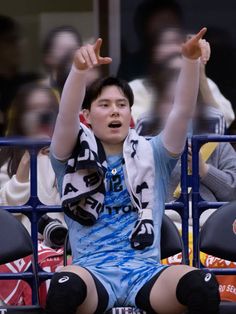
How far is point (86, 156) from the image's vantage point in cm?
528

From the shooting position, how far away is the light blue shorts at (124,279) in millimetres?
5207

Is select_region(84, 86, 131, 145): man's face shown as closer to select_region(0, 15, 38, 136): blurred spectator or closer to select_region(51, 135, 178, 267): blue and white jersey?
select_region(51, 135, 178, 267): blue and white jersey

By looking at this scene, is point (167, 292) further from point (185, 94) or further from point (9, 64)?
point (9, 64)

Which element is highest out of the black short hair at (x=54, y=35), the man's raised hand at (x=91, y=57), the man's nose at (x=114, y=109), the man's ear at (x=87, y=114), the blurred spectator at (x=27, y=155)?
the black short hair at (x=54, y=35)

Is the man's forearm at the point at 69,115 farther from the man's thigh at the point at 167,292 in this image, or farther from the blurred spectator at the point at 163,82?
the blurred spectator at the point at 163,82

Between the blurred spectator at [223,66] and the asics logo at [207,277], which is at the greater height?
the blurred spectator at [223,66]

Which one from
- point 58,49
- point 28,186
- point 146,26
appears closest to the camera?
point 28,186

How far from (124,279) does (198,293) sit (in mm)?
382

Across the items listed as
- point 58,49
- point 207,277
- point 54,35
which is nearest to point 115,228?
point 207,277

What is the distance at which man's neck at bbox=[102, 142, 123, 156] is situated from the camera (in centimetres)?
544

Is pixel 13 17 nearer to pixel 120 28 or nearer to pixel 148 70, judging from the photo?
pixel 120 28

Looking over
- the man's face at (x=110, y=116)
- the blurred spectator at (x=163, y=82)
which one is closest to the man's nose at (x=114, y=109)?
the man's face at (x=110, y=116)

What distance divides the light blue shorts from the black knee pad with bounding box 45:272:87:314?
16cm

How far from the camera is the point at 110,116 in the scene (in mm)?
5391
